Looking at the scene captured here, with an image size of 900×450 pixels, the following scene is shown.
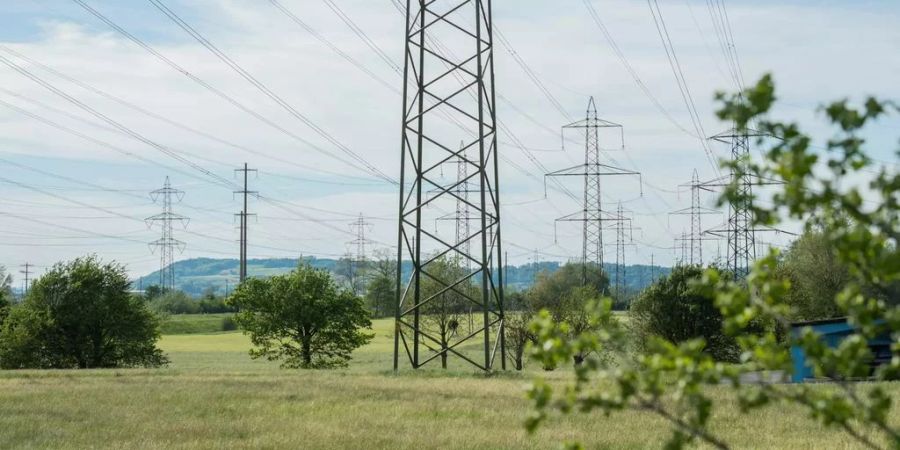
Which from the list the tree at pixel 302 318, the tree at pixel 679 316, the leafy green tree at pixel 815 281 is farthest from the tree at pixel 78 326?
the leafy green tree at pixel 815 281

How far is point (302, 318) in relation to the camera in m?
65.5

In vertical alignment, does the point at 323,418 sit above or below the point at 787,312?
below

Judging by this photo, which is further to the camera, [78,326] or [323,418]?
[78,326]

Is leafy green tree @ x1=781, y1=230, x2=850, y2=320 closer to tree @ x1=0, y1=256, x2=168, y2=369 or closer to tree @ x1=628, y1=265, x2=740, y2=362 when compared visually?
tree @ x1=628, y1=265, x2=740, y2=362

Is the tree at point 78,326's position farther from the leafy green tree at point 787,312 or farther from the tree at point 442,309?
the leafy green tree at point 787,312

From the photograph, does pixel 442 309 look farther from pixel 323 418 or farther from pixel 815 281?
pixel 323 418

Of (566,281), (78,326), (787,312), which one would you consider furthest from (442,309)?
(566,281)

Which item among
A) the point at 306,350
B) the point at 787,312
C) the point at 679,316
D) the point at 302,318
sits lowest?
the point at 306,350

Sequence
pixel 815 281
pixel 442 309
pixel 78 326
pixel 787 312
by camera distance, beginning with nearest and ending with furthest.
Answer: pixel 787 312, pixel 78 326, pixel 442 309, pixel 815 281

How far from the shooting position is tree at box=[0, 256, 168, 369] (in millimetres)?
64000

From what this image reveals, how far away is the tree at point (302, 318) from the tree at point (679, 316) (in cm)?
1681

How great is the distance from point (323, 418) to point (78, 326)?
46.2 m

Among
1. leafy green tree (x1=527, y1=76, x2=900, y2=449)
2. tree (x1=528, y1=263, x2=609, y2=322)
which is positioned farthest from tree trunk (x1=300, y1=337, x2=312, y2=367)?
leafy green tree (x1=527, y1=76, x2=900, y2=449)

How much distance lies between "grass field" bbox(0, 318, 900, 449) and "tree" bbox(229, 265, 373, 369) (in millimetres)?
30618
